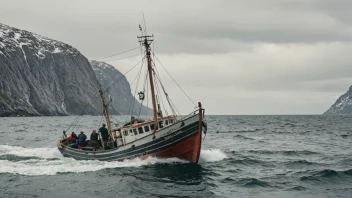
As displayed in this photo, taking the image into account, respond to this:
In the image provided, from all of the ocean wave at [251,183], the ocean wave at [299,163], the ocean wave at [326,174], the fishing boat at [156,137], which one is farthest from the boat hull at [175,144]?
the ocean wave at [326,174]

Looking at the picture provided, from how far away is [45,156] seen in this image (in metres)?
45.3

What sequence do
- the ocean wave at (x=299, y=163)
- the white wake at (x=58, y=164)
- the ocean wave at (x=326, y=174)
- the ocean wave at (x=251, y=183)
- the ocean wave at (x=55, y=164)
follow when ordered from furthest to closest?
the ocean wave at (x=299, y=163)
the white wake at (x=58, y=164)
the ocean wave at (x=55, y=164)
the ocean wave at (x=326, y=174)
the ocean wave at (x=251, y=183)

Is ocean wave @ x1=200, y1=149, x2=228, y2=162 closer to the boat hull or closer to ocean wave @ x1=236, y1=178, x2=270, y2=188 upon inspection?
the boat hull

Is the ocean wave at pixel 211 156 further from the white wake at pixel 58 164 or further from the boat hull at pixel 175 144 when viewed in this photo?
the boat hull at pixel 175 144

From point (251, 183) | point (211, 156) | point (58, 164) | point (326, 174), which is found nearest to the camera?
point (251, 183)

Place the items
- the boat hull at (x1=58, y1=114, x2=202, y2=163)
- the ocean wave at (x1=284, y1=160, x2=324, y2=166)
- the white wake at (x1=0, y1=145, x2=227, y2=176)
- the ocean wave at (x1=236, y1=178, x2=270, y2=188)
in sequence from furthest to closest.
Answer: the ocean wave at (x1=284, y1=160, x2=324, y2=166), the boat hull at (x1=58, y1=114, x2=202, y2=163), the white wake at (x1=0, y1=145, x2=227, y2=176), the ocean wave at (x1=236, y1=178, x2=270, y2=188)

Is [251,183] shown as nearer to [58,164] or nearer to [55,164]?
[58,164]

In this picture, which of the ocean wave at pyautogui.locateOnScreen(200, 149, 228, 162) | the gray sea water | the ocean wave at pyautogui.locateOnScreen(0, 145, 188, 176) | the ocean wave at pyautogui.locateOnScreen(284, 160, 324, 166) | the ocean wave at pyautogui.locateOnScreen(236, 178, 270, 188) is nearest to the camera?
the gray sea water

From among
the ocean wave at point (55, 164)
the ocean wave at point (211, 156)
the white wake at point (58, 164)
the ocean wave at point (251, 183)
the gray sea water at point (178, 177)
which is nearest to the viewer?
the gray sea water at point (178, 177)

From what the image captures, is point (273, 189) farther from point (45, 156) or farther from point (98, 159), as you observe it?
point (45, 156)

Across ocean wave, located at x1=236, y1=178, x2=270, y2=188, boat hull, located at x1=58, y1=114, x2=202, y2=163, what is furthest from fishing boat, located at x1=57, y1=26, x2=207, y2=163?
ocean wave, located at x1=236, y1=178, x2=270, y2=188

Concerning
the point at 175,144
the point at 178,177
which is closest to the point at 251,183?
the point at 178,177

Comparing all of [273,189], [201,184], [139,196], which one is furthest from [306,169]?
[139,196]

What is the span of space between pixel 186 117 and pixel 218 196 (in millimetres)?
11990
